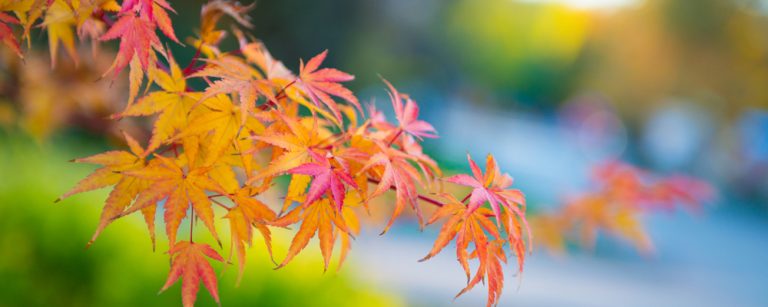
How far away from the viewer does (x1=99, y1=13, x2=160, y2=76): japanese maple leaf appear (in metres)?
0.84

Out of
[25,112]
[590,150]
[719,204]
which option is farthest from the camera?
[590,150]

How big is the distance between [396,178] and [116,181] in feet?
1.33

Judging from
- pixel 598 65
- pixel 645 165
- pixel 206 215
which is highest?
pixel 598 65

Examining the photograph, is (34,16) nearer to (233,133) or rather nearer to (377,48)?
(233,133)

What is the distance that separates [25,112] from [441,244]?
2.19m

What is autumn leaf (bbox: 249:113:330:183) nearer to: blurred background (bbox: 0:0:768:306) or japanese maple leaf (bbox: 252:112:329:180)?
japanese maple leaf (bbox: 252:112:329:180)

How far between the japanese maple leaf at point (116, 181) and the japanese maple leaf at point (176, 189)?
0.03m

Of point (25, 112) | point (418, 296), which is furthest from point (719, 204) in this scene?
point (25, 112)

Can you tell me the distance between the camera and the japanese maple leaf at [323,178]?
797 mm

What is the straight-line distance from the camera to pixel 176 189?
84 cm

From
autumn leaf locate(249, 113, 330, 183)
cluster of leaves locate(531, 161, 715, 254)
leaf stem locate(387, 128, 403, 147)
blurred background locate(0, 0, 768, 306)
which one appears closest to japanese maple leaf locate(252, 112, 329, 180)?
autumn leaf locate(249, 113, 330, 183)

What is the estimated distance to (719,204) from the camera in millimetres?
12781

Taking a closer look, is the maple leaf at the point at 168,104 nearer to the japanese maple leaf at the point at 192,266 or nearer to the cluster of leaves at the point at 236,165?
the cluster of leaves at the point at 236,165

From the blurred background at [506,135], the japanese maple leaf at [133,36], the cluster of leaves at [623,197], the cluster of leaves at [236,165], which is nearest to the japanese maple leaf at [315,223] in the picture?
the cluster of leaves at [236,165]
